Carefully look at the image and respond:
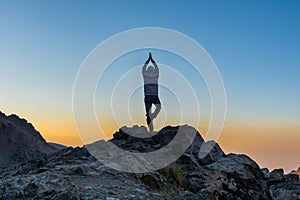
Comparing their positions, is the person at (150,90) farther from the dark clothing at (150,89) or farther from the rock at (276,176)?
the rock at (276,176)

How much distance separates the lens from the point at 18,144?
56375 millimetres

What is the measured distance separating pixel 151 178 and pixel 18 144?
50.2 meters

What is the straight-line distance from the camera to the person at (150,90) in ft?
53.5

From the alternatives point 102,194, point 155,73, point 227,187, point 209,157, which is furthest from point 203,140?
point 102,194

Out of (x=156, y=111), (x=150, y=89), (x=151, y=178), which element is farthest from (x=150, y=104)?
(x=151, y=178)

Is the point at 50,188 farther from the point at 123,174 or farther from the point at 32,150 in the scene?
the point at 32,150

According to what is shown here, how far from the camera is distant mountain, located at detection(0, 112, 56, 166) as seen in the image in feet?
174

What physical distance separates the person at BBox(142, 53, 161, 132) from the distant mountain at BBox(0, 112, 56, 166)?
1527 inches

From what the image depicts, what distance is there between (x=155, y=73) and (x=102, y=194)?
27.3 ft

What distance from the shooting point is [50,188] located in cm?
942

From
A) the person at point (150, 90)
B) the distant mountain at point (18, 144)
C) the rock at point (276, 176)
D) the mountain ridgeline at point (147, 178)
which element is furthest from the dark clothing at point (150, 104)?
the distant mountain at point (18, 144)

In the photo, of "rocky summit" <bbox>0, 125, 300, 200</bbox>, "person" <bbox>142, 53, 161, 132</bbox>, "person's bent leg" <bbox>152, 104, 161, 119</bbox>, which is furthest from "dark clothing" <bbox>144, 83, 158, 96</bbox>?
"rocky summit" <bbox>0, 125, 300, 200</bbox>

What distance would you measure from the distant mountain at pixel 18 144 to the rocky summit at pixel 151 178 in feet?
130

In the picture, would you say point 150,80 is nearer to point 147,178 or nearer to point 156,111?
point 156,111
